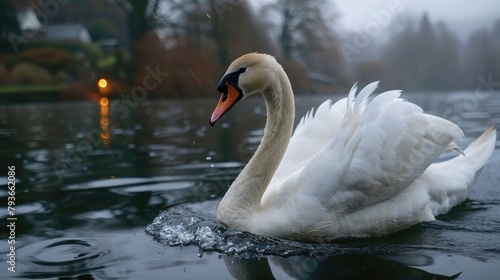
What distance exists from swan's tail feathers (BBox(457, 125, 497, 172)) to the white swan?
17.6 inches

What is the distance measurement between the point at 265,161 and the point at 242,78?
2.21 feet

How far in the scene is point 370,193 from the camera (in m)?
3.77

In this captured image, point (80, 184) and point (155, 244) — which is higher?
point (80, 184)

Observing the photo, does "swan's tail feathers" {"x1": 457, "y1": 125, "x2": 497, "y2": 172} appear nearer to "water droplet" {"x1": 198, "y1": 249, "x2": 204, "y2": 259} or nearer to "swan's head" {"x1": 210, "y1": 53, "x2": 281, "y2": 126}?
"swan's head" {"x1": 210, "y1": 53, "x2": 281, "y2": 126}

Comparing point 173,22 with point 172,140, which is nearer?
point 172,140

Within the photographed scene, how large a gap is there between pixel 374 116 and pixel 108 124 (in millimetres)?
10830

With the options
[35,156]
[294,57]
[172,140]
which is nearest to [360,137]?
[35,156]

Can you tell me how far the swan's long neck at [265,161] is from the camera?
4039 mm

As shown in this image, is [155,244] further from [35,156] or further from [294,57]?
[294,57]

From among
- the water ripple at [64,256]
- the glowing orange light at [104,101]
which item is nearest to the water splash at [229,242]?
the water ripple at [64,256]

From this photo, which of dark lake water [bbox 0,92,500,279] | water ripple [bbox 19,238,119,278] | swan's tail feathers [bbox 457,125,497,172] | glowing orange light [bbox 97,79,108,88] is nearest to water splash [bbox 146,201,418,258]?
dark lake water [bbox 0,92,500,279]

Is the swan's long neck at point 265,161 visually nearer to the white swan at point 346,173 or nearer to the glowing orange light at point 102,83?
the white swan at point 346,173

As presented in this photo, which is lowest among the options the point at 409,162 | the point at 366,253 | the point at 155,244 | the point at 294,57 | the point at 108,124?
the point at 366,253

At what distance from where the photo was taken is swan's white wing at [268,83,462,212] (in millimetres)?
3662
